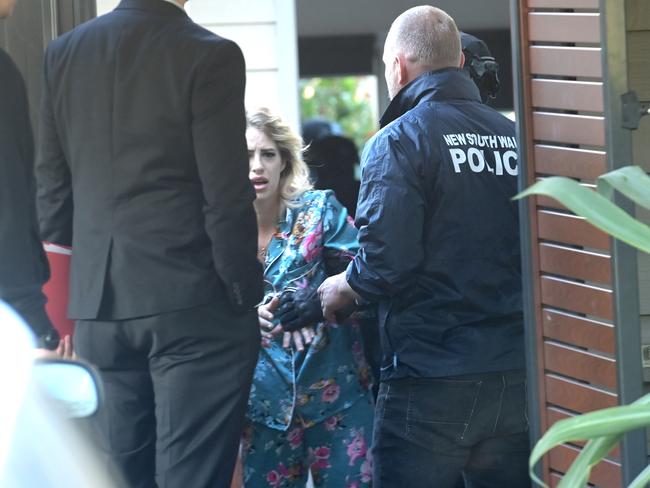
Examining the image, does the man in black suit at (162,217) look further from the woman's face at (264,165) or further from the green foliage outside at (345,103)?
the green foliage outside at (345,103)

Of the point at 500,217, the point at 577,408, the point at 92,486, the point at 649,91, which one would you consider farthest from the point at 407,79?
the point at 92,486

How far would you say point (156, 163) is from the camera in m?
3.16

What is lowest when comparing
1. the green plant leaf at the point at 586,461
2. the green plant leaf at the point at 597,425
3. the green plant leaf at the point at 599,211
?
the green plant leaf at the point at 586,461

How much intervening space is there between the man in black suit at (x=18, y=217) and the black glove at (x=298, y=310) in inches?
40.0

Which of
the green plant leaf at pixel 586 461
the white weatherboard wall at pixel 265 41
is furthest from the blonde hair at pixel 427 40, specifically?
the white weatherboard wall at pixel 265 41

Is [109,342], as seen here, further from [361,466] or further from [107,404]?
[361,466]

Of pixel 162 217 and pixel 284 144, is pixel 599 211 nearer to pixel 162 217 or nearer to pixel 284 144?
pixel 162 217

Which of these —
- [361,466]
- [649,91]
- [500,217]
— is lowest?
[361,466]

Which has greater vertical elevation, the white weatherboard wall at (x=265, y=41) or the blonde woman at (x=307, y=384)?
the white weatherboard wall at (x=265, y=41)

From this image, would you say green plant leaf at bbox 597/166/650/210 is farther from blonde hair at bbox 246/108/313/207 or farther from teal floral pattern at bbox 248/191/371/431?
blonde hair at bbox 246/108/313/207

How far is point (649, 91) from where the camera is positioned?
10.8ft

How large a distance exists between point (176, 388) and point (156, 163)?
577mm

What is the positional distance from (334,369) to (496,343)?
674 mm

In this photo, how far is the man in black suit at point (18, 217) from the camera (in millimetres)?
3004
